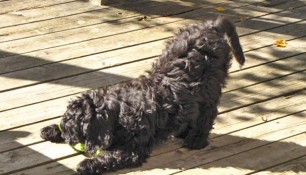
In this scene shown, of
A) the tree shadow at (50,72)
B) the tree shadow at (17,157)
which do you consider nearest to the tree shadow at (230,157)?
the tree shadow at (17,157)

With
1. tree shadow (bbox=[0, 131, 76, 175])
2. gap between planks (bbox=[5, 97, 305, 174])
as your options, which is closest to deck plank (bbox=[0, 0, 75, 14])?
tree shadow (bbox=[0, 131, 76, 175])

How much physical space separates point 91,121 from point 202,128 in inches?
39.8

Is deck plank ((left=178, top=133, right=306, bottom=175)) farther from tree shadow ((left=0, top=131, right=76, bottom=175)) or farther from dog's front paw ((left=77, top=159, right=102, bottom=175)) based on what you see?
tree shadow ((left=0, top=131, right=76, bottom=175))

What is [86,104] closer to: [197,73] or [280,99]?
[197,73]

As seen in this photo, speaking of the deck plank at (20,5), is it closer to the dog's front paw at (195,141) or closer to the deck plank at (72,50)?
the deck plank at (72,50)

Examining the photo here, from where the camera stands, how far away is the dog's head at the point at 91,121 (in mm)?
4449

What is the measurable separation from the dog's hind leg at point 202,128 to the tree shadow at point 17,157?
1068mm

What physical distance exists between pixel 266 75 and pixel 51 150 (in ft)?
8.19

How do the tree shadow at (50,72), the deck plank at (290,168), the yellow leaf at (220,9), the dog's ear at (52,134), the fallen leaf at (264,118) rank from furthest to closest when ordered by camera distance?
the yellow leaf at (220,9) → the tree shadow at (50,72) → the fallen leaf at (264,118) → the dog's ear at (52,134) → the deck plank at (290,168)

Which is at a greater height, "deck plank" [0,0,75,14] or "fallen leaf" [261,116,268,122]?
"deck plank" [0,0,75,14]

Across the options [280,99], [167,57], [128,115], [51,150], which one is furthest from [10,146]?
[280,99]

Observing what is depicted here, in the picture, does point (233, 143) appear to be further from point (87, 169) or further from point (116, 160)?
point (87, 169)

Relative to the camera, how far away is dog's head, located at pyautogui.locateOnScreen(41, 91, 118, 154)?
175 inches

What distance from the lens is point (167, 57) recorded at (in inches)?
190
